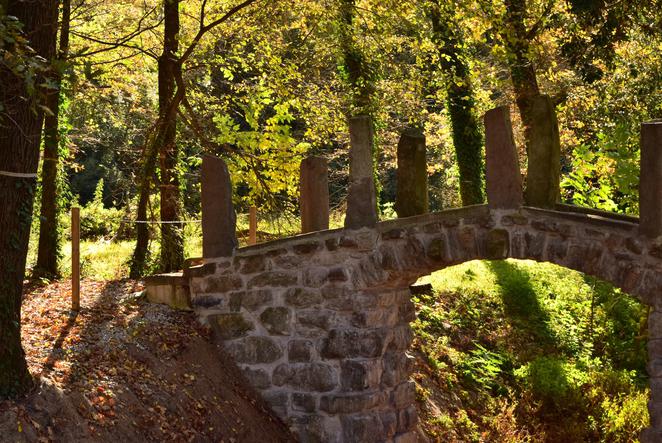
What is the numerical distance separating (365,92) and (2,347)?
9161 mm

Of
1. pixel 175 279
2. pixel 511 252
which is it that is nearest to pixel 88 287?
pixel 175 279

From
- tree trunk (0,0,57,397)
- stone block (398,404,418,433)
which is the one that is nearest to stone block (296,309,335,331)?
stone block (398,404,418,433)

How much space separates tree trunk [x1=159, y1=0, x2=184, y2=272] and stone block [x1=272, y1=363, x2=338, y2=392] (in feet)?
11.5

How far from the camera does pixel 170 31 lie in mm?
11289

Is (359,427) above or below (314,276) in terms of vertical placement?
below

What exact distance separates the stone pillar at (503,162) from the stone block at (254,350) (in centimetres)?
253

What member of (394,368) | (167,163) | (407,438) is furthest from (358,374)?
(167,163)

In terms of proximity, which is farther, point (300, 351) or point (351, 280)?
point (300, 351)

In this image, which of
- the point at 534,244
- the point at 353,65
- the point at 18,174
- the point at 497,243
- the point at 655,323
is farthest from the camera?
the point at 353,65

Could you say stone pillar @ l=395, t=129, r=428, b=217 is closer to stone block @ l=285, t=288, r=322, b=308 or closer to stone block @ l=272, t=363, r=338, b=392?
stone block @ l=285, t=288, r=322, b=308

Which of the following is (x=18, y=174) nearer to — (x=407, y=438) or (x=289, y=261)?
(x=289, y=261)

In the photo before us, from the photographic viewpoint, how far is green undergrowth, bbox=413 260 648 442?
11.1 m

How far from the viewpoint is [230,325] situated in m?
8.62

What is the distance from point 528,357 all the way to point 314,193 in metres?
5.50
